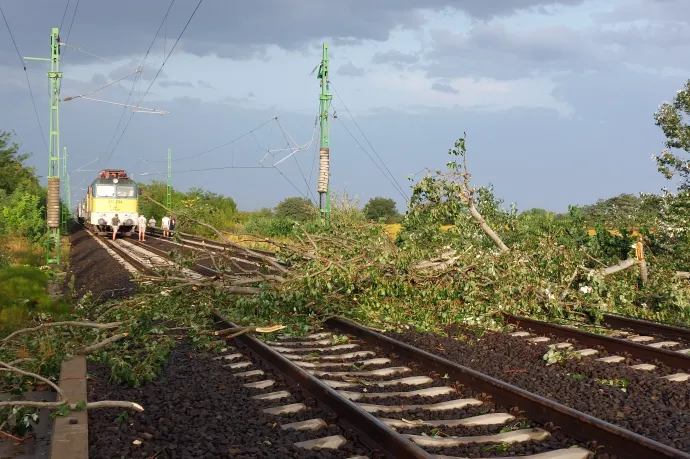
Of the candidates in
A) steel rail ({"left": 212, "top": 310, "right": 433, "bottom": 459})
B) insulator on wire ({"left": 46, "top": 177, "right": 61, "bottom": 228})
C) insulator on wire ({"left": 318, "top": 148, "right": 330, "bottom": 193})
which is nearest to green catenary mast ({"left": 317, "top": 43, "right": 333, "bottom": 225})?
insulator on wire ({"left": 318, "top": 148, "right": 330, "bottom": 193})

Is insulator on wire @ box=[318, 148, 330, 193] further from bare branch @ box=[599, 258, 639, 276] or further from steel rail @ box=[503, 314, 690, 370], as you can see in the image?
steel rail @ box=[503, 314, 690, 370]

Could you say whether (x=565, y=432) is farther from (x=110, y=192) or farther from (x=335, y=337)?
(x=110, y=192)

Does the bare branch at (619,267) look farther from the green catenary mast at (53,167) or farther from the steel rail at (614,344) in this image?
the green catenary mast at (53,167)

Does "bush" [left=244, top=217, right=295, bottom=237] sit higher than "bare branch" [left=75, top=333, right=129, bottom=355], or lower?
higher

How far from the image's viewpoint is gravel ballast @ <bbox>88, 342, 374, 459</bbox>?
499cm

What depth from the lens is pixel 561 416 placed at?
5.45 meters

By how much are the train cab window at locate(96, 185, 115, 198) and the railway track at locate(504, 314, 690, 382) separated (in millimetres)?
36664

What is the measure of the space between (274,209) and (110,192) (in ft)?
90.0

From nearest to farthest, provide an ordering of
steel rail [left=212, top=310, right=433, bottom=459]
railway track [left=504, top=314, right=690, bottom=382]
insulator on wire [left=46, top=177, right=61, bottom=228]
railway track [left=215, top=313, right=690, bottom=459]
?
steel rail [left=212, top=310, right=433, bottom=459], railway track [left=215, top=313, right=690, bottom=459], railway track [left=504, top=314, right=690, bottom=382], insulator on wire [left=46, top=177, right=61, bottom=228]

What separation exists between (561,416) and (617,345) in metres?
3.77

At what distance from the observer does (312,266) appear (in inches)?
455

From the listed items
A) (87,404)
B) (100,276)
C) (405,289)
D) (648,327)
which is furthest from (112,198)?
(87,404)

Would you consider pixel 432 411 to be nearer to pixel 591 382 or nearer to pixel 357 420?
pixel 357 420

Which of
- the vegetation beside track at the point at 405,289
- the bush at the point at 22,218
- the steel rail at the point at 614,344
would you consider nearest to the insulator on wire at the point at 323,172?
the vegetation beside track at the point at 405,289
